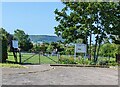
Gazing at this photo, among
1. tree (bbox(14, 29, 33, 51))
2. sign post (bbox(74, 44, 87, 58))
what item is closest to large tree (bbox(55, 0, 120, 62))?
sign post (bbox(74, 44, 87, 58))

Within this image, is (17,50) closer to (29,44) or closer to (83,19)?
(83,19)

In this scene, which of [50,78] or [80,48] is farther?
[80,48]

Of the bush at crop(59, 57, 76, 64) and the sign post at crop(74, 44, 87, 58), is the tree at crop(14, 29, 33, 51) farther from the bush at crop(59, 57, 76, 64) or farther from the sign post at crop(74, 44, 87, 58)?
the bush at crop(59, 57, 76, 64)

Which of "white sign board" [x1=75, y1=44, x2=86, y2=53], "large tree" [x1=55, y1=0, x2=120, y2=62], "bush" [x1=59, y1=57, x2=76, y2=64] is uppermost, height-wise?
"large tree" [x1=55, y1=0, x2=120, y2=62]

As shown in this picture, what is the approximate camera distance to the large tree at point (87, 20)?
30.6 metres

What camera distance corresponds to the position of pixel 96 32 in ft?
102

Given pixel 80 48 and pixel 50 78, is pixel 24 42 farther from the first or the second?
pixel 50 78

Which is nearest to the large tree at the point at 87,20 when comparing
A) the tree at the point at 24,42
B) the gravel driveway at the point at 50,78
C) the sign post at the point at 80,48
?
the sign post at the point at 80,48

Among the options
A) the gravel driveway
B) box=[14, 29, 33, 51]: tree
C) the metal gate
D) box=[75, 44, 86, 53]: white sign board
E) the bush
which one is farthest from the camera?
box=[14, 29, 33, 51]: tree

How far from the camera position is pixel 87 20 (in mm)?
30844

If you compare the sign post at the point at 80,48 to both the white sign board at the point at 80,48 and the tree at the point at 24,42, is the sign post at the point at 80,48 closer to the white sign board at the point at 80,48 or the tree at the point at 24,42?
the white sign board at the point at 80,48

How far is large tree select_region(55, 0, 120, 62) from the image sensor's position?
30589mm

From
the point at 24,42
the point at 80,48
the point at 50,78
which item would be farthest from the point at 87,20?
the point at 24,42

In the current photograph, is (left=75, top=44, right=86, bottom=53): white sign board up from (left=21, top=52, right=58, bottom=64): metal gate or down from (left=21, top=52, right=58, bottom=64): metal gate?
up
